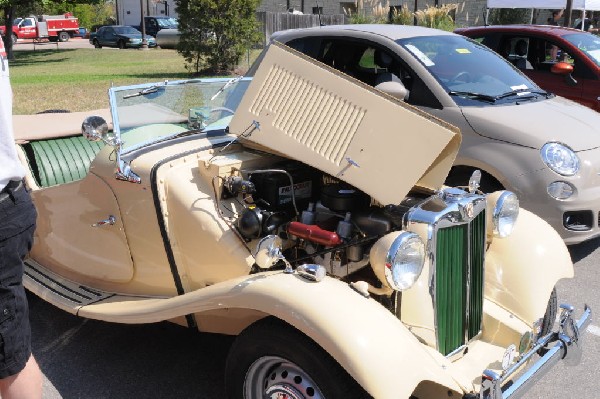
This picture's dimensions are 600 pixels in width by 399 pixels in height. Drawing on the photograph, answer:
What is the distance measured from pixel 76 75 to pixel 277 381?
17.5 meters

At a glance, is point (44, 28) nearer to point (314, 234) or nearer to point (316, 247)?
point (316, 247)

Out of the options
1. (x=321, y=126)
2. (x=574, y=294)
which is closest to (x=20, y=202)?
(x=321, y=126)

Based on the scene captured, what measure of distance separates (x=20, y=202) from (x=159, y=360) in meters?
1.63

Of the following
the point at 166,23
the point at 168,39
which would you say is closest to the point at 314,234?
the point at 168,39

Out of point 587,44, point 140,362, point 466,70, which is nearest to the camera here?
point 140,362

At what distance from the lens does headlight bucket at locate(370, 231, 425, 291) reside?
2367 millimetres

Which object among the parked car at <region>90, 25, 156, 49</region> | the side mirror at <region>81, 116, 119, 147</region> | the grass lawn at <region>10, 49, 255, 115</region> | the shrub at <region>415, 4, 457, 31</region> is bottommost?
the grass lawn at <region>10, 49, 255, 115</region>

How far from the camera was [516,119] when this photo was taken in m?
5.03

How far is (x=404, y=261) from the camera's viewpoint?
2.42 metres

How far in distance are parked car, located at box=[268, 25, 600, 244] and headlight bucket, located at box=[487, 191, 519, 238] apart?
1276 millimetres

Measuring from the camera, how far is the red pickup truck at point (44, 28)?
38062 millimetres

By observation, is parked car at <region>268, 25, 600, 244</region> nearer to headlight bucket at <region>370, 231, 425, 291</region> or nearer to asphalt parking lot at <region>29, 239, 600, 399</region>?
asphalt parking lot at <region>29, 239, 600, 399</region>

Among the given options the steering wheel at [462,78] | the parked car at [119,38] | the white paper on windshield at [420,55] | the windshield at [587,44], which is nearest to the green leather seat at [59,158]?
the white paper on windshield at [420,55]

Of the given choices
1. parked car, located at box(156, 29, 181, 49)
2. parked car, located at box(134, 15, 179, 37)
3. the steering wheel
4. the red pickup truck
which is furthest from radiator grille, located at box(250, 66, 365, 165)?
the red pickup truck
